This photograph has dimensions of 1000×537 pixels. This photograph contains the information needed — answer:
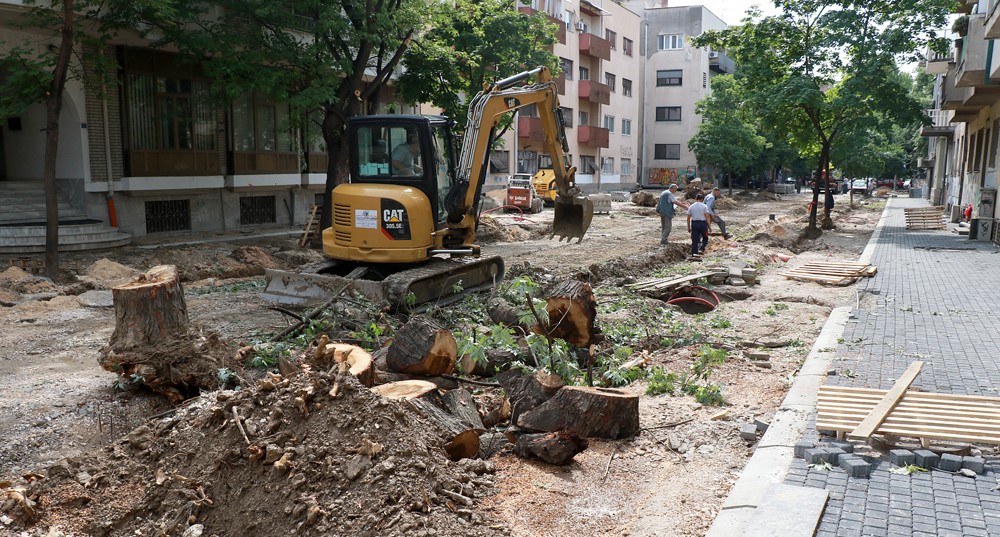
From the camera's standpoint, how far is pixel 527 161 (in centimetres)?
4472

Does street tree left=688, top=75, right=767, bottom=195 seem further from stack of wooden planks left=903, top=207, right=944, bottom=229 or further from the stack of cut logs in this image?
the stack of cut logs

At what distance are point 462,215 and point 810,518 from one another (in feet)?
26.0

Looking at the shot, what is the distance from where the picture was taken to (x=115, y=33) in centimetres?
1673

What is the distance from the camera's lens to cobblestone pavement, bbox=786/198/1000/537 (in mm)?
4430

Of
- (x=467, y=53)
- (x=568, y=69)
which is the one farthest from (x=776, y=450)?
(x=568, y=69)

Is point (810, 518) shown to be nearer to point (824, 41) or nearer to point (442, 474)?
point (442, 474)

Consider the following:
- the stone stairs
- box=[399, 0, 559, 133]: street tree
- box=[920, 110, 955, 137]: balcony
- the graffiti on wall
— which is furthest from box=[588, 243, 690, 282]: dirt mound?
the graffiti on wall

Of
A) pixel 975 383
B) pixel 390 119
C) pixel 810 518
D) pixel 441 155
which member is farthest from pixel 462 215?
pixel 810 518

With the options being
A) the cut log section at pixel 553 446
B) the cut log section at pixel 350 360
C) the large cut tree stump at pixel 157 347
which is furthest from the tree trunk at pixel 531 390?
the large cut tree stump at pixel 157 347

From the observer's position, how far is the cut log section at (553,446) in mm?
5566

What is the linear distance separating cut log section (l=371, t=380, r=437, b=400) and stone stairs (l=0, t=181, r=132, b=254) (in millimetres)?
12424

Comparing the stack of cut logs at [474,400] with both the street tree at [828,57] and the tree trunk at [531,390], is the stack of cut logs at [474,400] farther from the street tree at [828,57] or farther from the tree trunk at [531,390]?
the street tree at [828,57]

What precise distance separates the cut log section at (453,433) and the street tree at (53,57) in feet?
36.1

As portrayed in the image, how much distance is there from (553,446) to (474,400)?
1.34m
